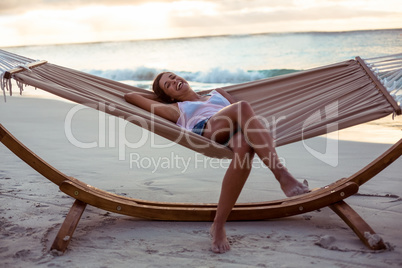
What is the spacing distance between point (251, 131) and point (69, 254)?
32.8 inches

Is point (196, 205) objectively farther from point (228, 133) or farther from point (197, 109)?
point (197, 109)

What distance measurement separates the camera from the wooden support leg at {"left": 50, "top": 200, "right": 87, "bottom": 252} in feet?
6.34

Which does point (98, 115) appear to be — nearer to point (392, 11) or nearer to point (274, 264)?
point (274, 264)

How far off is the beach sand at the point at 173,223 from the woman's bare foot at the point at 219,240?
3 centimetres

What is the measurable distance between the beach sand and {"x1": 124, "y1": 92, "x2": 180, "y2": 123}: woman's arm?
17.4 inches

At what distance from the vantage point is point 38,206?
2.47m

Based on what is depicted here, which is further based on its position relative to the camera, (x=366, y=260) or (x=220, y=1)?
(x=220, y=1)

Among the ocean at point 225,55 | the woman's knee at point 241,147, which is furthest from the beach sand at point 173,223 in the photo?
the ocean at point 225,55

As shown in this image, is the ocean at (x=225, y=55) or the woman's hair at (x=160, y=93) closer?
the woman's hair at (x=160, y=93)

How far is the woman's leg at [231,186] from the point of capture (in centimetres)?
197

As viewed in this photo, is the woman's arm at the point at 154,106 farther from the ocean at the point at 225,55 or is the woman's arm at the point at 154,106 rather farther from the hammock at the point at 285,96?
the ocean at the point at 225,55

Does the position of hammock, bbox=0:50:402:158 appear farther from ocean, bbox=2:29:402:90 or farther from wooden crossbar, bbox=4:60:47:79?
ocean, bbox=2:29:402:90

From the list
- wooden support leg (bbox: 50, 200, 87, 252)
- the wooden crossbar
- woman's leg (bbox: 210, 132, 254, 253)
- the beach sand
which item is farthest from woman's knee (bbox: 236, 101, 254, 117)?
the wooden crossbar

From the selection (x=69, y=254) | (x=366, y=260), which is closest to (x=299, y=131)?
(x=366, y=260)
